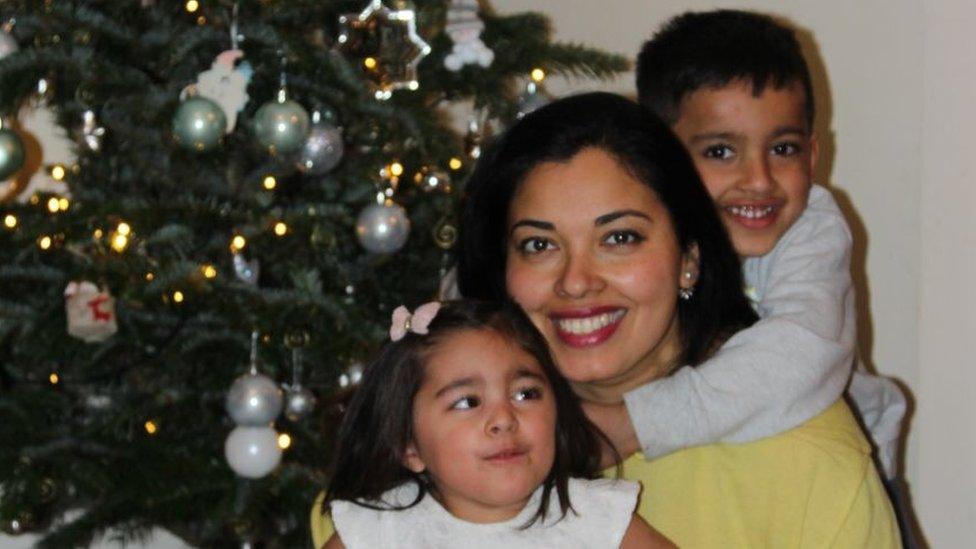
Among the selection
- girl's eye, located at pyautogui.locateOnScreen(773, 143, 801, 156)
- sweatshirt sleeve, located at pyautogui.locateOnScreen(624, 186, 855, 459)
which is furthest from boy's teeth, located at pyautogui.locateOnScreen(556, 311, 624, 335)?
girl's eye, located at pyautogui.locateOnScreen(773, 143, 801, 156)

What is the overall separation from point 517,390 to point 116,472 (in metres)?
1.22

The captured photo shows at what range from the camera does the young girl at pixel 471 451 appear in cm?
176

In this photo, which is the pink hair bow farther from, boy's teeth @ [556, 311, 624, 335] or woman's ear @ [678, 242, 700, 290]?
woman's ear @ [678, 242, 700, 290]

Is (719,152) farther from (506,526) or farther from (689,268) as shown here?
(506,526)

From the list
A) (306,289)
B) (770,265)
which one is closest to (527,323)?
(770,265)

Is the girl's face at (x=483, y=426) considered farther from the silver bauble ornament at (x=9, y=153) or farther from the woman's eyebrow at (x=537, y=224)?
the silver bauble ornament at (x=9, y=153)

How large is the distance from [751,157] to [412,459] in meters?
0.74

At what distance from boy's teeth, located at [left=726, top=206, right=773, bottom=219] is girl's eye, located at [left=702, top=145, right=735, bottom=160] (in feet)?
0.27

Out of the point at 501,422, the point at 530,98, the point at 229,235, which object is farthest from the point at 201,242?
the point at 501,422

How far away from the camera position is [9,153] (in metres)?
2.59

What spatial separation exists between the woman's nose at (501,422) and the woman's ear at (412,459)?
116 mm

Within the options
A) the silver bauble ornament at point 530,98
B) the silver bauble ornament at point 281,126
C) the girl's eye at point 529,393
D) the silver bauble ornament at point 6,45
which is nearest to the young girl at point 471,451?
the girl's eye at point 529,393

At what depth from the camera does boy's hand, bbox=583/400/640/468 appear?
190cm

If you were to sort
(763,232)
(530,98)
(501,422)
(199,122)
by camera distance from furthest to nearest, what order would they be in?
(530,98) < (199,122) < (763,232) < (501,422)
